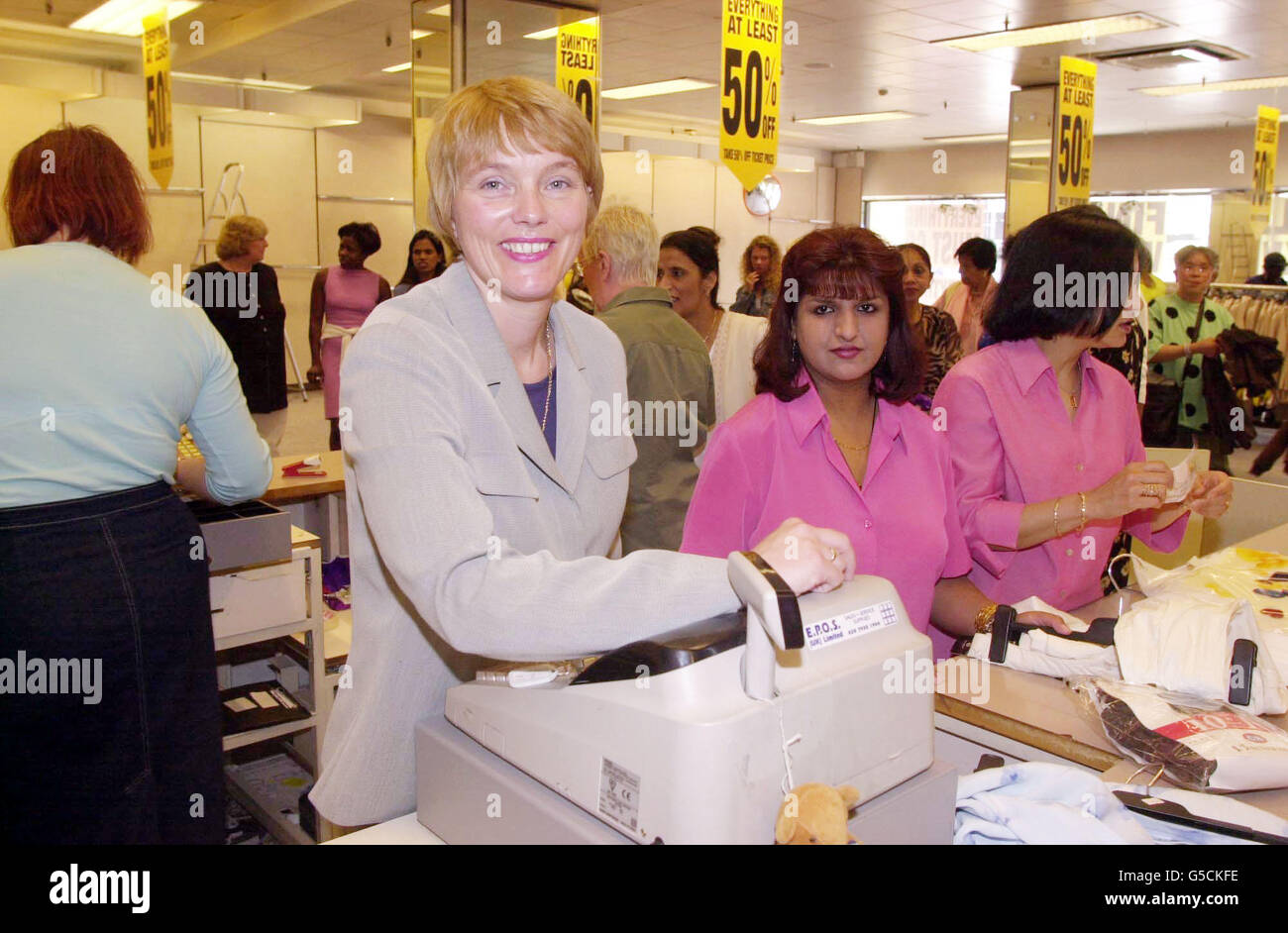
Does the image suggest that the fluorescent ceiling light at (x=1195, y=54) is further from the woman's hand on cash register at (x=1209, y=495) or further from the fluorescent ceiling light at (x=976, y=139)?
the woman's hand on cash register at (x=1209, y=495)

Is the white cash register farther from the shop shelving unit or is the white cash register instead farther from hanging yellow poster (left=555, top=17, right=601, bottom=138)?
hanging yellow poster (left=555, top=17, right=601, bottom=138)

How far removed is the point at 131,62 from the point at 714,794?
12541mm

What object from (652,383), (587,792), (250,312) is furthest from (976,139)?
(587,792)

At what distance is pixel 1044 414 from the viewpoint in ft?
8.00

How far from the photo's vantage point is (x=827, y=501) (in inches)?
85.1

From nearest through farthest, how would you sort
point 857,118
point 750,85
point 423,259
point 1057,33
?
point 750,85 → point 423,259 → point 1057,33 → point 857,118

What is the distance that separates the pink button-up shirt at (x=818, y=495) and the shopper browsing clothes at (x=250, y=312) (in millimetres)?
4240

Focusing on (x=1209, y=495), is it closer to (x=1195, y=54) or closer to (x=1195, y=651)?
(x=1195, y=651)

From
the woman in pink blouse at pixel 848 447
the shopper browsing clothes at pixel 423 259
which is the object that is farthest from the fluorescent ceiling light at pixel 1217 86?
the woman in pink blouse at pixel 848 447

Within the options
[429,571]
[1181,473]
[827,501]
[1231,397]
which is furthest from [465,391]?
[1231,397]

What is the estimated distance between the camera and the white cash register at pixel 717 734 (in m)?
0.92

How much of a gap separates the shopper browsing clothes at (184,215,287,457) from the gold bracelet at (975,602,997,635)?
15.0 feet

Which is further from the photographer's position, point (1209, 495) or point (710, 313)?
point (710, 313)

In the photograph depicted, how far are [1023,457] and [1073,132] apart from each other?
7608 millimetres
